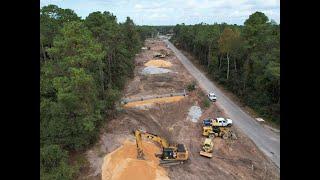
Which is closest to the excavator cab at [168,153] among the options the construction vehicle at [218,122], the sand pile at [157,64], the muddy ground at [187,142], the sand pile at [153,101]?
the muddy ground at [187,142]

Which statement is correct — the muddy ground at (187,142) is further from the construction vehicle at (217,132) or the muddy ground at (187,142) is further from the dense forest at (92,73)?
the dense forest at (92,73)

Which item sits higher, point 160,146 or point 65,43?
point 65,43

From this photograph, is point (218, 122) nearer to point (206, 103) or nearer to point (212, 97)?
point (206, 103)

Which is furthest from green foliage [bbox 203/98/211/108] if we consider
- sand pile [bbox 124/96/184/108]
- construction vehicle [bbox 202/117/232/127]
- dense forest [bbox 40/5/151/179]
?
dense forest [bbox 40/5/151/179]
